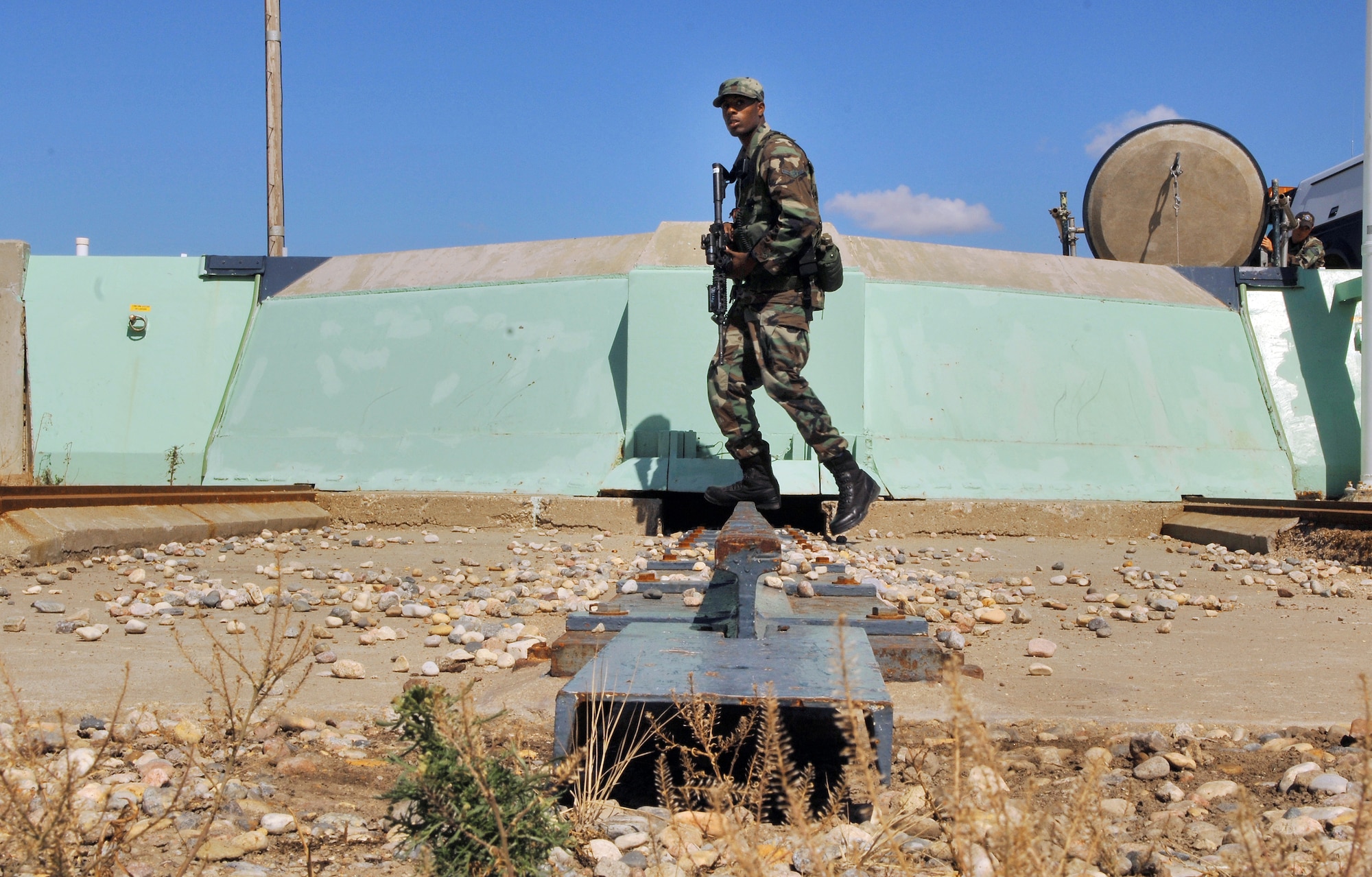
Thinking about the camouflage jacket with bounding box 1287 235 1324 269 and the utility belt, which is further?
the camouflage jacket with bounding box 1287 235 1324 269

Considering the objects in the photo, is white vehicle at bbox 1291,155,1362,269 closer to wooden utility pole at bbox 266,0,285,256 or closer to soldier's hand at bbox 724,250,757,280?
soldier's hand at bbox 724,250,757,280

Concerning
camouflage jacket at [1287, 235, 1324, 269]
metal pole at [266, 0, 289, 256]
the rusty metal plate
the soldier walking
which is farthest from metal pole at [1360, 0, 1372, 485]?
metal pole at [266, 0, 289, 256]

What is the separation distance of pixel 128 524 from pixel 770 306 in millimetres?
3027

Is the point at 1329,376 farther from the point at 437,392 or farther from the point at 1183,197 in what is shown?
the point at 437,392

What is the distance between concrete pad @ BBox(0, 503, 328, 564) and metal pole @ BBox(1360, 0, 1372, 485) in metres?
6.17

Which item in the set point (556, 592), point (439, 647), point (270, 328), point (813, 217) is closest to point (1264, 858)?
point (439, 647)

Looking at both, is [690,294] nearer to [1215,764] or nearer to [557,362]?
[557,362]

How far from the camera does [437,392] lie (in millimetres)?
6445

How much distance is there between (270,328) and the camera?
273 inches

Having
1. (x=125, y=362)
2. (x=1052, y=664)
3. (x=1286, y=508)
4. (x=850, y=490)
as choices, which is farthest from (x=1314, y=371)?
(x=125, y=362)

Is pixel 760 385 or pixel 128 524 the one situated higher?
pixel 760 385

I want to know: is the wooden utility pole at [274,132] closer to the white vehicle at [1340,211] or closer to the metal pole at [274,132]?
the metal pole at [274,132]

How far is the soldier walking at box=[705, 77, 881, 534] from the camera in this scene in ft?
13.5

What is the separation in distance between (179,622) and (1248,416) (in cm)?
615
